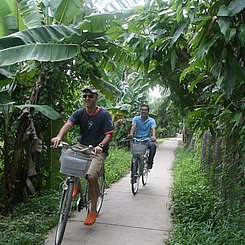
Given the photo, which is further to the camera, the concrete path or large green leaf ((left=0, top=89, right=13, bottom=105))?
the concrete path

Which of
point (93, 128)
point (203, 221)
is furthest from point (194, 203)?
point (93, 128)

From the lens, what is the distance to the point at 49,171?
242 inches

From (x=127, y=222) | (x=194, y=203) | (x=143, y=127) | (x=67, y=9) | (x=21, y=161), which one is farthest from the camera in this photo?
(x=143, y=127)

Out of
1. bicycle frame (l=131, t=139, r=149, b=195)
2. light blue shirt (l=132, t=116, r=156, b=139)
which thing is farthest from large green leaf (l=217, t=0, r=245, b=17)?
light blue shirt (l=132, t=116, r=156, b=139)

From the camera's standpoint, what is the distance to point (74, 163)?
3.85m

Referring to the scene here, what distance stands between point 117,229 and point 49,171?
2074 mm

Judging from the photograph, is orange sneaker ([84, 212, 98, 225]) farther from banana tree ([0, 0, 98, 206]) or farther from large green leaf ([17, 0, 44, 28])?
→ large green leaf ([17, 0, 44, 28])

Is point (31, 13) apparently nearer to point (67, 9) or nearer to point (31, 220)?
point (67, 9)

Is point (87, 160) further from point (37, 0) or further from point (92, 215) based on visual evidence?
Result: point (37, 0)


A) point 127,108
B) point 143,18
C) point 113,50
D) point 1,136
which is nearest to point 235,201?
point 143,18

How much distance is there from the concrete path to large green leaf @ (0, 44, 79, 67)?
219 centimetres

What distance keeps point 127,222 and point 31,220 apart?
1.37m

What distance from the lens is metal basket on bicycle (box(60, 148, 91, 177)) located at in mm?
3846

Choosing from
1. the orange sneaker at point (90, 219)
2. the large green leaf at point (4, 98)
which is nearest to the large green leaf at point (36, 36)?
the large green leaf at point (4, 98)
